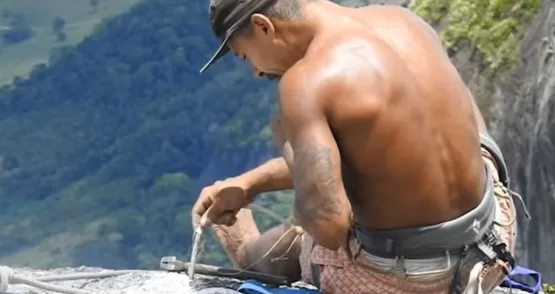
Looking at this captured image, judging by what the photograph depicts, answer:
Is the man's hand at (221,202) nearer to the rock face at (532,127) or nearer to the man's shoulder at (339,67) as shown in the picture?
the man's shoulder at (339,67)

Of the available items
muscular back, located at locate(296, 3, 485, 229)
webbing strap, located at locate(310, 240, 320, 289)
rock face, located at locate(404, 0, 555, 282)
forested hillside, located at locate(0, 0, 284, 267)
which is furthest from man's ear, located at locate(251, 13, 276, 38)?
forested hillside, located at locate(0, 0, 284, 267)

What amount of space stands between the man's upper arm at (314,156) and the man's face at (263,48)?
0.19 metres

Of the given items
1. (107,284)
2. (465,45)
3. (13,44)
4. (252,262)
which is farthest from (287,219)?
(13,44)

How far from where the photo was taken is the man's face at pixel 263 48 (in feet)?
8.34

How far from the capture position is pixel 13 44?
18312mm

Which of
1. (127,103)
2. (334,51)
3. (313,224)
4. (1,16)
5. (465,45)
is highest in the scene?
(334,51)

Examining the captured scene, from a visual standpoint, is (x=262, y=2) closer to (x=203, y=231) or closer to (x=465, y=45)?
(x=203, y=231)

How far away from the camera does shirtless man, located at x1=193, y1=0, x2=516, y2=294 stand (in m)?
2.36

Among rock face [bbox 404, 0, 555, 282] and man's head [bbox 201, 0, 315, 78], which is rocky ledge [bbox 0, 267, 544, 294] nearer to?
man's head [bbox 201, 0, 315, 78]

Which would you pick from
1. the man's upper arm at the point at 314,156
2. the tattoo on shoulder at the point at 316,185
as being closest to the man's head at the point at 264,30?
the man's upper arm at the point at 314,156

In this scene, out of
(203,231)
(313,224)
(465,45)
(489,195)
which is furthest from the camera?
(465,45)

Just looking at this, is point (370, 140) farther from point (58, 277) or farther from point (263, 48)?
point (58, 277)

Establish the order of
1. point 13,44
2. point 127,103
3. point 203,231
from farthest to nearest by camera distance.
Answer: point 13,44, point 127,103, point 203,231

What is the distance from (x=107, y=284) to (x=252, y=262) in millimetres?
411
